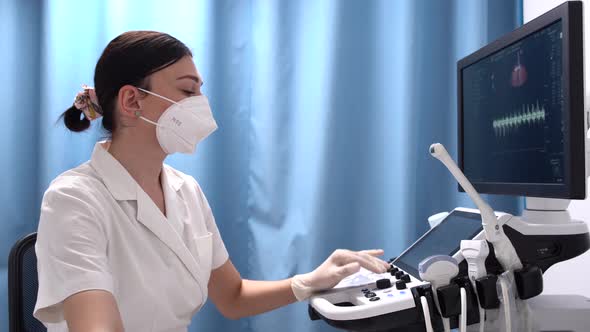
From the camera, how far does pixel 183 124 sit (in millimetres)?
1154

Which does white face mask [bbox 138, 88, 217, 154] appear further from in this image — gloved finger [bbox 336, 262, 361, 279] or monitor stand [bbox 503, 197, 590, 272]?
monitor stand [bbox 503, 197, 590, 272]

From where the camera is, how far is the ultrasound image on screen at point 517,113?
2.69ft

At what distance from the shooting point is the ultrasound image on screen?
0.82m

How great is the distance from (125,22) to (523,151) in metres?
1.43

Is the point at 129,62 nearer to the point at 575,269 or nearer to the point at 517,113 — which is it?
the point at 517,113

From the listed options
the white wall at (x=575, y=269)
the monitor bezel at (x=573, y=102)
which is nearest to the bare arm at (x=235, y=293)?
the monitor bezel at (x=573, y=102)

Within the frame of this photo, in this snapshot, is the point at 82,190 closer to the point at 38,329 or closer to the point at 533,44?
the point at 38,329

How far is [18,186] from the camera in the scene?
1.69m

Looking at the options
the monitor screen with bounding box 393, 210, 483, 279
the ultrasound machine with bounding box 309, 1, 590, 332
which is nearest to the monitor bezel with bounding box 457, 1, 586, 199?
the ultrasound machine with bounding box 309, 1, 590, 332

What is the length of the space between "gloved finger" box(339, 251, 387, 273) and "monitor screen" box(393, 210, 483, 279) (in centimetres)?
6

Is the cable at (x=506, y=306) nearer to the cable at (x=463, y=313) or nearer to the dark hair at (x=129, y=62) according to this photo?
the cable at (x=463, y=313)

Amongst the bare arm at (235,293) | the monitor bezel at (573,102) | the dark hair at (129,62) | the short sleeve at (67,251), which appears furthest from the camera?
the bare arm at (235,293)

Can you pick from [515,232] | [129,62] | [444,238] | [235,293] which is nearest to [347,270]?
[444,238]

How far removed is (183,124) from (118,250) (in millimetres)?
332
